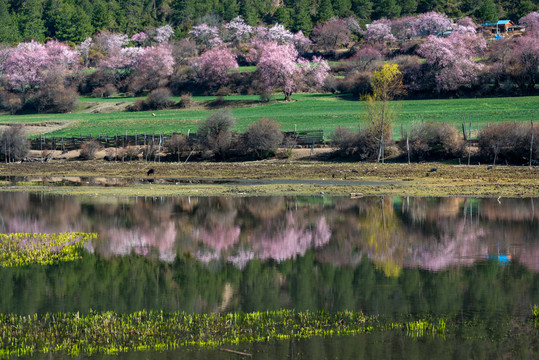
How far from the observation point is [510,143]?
171ft

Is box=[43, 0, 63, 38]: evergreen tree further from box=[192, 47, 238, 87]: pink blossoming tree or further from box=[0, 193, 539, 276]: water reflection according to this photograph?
box=[0, 193, 539, 276]: water reflection

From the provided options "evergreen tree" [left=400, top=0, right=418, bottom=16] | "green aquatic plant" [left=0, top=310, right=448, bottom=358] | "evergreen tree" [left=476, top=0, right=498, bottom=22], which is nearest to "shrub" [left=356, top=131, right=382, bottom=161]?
"green aquatic plant" [left=0, top=310, right=448, bottom=358]

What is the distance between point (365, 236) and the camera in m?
27.9

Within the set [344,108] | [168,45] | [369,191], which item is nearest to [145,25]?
[168,45]

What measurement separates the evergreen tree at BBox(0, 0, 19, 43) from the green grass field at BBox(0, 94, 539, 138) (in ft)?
169

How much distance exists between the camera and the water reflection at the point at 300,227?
2425 cm

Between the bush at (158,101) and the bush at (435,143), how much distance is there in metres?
55.0

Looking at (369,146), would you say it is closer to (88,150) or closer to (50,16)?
(88,150)

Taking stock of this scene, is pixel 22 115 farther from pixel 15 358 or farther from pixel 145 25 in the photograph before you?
pixel 15 358

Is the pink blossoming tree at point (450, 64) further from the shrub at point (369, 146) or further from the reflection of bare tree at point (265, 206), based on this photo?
the reflection of bare tree at point (265, 206)

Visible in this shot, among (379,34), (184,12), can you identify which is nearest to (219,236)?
(379,34)

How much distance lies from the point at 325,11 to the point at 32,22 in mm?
67479

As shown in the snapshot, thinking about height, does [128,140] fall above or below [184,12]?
below

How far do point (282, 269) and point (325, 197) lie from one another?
18.7 metres
